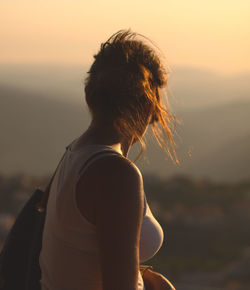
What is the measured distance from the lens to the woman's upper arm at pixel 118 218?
1210mm

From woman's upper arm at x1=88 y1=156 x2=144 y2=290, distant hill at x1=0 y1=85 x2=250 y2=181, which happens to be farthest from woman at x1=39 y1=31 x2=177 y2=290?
distant hill at x1=0 y1=85 x2=250 y2=181

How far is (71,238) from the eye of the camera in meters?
1.36

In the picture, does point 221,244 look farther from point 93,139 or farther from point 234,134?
point 234,134

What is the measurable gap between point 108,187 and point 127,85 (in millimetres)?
359

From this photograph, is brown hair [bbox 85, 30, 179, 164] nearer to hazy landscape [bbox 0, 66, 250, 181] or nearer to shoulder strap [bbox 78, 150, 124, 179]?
shoulder strap [bbox 78, 150, 124, 179]

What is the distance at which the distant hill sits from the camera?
4657 centimetres

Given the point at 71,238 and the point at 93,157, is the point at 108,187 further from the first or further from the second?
the point at 71,238

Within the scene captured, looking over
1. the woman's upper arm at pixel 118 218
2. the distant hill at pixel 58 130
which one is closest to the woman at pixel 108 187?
the woman's upper arm at pixel 118 218

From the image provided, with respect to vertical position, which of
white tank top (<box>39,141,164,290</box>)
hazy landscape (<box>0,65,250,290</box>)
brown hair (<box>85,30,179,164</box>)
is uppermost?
brown hair (<box>85,30,179,164</box>)

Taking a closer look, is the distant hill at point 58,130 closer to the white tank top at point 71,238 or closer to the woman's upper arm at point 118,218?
the white tank top at point 71,238

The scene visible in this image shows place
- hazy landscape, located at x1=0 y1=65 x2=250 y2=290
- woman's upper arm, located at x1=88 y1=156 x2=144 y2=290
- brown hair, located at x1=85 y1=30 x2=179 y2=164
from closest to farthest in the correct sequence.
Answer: woman's upper arm, located at x1=88 y1=156 x2=144 y2=290 → brown hair, located at x1=85 y1=30 x2=179 y2=164 → hazy landscape, located at x1=0 y1=65 x2=250 y2=290

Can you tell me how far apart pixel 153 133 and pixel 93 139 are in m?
0.25

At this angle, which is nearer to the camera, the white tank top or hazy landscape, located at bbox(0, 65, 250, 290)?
the white tank top

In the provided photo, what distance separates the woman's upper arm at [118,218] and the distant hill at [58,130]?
135ft
